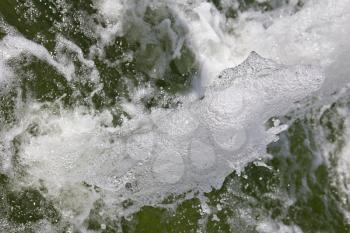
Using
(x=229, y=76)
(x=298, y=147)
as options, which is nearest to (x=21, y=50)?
(x=229, y=76)

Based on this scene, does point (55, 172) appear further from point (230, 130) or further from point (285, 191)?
point (285, 191)

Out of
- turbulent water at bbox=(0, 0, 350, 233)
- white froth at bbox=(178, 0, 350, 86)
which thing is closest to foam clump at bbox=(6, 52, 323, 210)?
turbulent water at bbox=(0, 0, 350, 233)

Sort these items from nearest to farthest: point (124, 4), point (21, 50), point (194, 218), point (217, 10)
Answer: point (21, 50) → point (194, 218) → point (124, 4) → point (217, 10)

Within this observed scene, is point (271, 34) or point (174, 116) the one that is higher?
point (271, 34)

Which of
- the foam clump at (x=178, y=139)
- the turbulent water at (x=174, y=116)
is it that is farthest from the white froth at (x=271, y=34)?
the foam clump at (x=178, y=139)

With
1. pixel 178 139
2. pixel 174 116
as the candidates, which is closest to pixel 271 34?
pixel 174 116

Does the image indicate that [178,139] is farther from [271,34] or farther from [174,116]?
[271,34]

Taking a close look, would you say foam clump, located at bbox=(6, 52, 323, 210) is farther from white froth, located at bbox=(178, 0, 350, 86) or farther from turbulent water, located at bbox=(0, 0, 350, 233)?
white froth, located at bbox=(178, 0, 350, 86)
